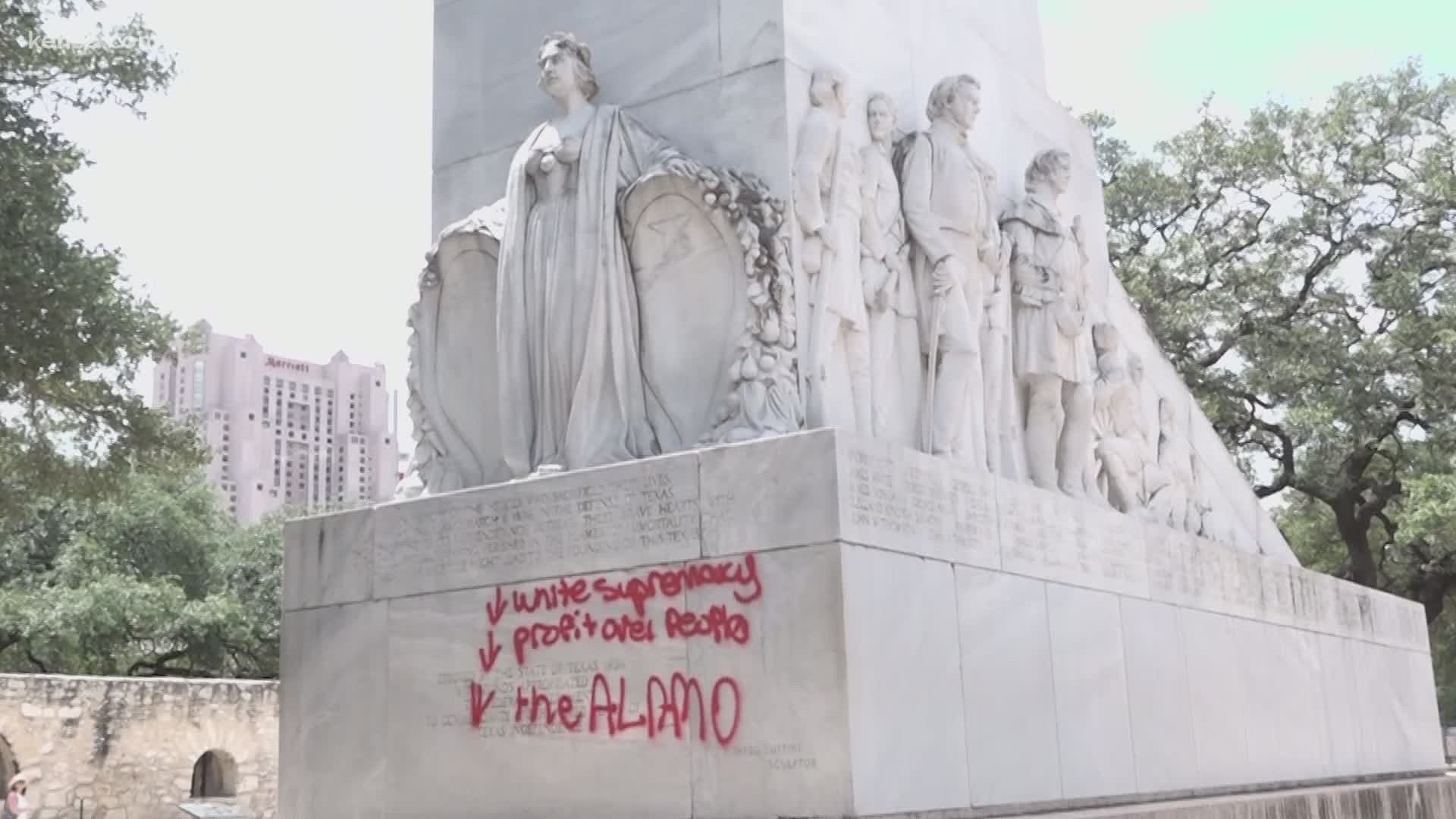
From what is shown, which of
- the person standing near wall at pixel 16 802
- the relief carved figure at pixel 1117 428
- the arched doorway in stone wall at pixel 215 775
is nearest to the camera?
the relief carved figure at pixel 1117 428

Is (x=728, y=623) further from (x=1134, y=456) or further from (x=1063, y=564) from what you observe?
(x=1134, y=456)

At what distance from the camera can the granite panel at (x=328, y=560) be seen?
9.31 metres

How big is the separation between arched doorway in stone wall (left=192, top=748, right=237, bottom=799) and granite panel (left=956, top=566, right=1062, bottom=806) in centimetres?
1866

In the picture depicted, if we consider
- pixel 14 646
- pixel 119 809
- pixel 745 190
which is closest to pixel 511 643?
pixel 745 190

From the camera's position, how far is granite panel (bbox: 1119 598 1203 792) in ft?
33.2

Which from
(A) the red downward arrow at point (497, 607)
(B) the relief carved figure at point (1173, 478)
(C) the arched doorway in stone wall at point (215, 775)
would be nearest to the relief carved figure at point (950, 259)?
(A) the red downward arrow at point (497, 607)

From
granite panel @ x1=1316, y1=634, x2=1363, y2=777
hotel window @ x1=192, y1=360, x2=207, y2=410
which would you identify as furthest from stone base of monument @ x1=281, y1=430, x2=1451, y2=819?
hotel window @ x1=192, y1=360, x2=207, y2=410

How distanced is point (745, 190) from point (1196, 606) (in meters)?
5.23

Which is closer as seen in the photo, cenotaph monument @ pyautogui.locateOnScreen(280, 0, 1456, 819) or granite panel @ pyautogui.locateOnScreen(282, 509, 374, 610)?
cenotaph monument @ pyautogui.locateOnScreen(280, 0, 1456, 819)

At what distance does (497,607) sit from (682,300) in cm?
216

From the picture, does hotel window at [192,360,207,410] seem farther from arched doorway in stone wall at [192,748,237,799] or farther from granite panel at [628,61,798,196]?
granite panel at [628,61,798,196]

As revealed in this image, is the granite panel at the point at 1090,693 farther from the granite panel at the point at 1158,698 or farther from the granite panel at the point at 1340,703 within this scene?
the granite panel at the point at 1340,703

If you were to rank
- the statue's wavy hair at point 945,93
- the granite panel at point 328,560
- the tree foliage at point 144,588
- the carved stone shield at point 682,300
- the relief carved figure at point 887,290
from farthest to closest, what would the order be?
the tree foliage at point 144,588
the statue's wavy hair at point 945,93
the relief carved figure at point 887,290
the granite panel at point 328,560
the carved stone shield at point 682,300

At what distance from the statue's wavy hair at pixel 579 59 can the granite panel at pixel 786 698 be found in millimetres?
3831
